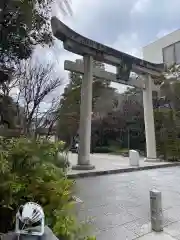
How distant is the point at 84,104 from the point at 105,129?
1250cm

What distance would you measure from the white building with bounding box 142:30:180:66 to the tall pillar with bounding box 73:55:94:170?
12286mm

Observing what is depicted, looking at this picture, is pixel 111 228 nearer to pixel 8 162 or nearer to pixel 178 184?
pixel 8 162

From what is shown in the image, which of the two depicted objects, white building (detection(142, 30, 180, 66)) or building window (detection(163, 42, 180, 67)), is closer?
building window (detection(163, 42, 180, 67))

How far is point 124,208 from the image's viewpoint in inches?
176

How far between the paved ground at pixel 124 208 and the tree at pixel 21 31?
2.84m

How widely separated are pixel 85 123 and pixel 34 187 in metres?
7.60

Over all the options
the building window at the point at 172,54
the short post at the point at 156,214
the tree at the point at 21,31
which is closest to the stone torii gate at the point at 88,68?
the tree at the point at 21,31

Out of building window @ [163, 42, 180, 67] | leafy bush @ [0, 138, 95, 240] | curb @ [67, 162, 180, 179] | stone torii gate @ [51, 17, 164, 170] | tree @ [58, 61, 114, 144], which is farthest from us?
building window @ [163, 42, 180, 67]

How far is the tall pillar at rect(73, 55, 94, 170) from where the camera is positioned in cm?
930

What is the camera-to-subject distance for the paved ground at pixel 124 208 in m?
3.38

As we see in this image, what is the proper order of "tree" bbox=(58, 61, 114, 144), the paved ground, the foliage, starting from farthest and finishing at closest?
"tree" bbox=(58, 61, 114, 144) < the foliage < the paved ground

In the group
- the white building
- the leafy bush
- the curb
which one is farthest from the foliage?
the leafy bush

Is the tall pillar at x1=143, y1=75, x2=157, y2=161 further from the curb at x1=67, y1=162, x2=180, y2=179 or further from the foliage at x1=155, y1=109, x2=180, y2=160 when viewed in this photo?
the foliage at x1=155, y1=109, x2=180, y2=160

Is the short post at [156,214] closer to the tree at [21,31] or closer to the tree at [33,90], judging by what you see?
the tree at [21,31]
